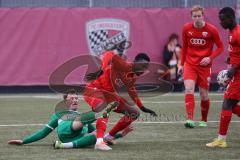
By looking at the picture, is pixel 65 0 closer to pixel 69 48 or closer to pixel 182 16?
pixel 69 48

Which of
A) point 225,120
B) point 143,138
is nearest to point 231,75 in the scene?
point 225,120

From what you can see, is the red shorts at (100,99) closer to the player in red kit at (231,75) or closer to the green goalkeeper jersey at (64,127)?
the green goalkeeper jersey at (64,127)

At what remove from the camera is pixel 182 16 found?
2098 centimetres

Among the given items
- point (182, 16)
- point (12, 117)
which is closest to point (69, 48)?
point (182, 16)

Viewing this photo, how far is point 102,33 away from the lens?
20250 mm

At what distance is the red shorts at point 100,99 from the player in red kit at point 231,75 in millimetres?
1299

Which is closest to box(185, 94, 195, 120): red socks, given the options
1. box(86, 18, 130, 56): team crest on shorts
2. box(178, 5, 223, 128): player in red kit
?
box(178, 5, 223, 128): player in red kit

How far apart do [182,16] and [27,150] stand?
12786mm

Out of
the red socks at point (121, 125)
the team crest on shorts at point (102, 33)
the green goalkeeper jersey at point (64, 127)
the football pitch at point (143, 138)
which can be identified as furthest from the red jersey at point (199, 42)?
the team crest on shorts at point (102, 33)

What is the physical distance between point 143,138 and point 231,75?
1.76 m

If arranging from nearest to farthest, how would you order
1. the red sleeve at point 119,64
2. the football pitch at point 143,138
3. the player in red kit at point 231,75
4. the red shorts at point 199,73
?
the football pitch at point 143,138, the player in red kit at point 231,75, the red sleeve at point 119,64, the red shorts at point 199,73

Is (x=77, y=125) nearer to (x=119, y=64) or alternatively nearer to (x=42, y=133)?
(x=42, y=133)

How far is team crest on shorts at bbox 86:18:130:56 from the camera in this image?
20.2m

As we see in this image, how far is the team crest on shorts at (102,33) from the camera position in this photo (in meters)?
20.2
